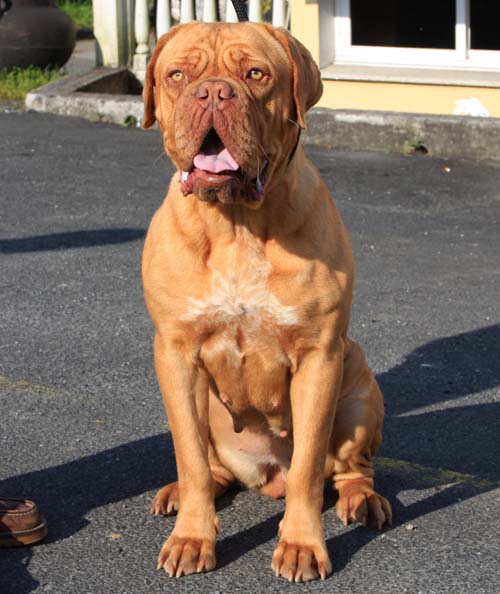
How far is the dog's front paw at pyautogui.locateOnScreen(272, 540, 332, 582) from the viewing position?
12.1 ft

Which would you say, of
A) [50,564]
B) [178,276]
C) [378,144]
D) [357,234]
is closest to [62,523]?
[50,564]

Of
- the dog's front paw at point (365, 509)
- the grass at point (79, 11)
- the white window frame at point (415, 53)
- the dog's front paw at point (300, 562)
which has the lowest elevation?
the grass at point (79, 11)

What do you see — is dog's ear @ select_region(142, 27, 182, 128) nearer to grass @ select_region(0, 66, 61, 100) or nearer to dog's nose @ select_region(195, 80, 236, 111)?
dog's nose @ select_region(195, 80, 236, 111)

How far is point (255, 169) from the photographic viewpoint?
361cm

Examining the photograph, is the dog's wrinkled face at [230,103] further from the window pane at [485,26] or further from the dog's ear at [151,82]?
the window pane at [485,26]

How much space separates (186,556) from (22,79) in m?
9.59

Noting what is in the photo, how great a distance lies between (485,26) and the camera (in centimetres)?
1166

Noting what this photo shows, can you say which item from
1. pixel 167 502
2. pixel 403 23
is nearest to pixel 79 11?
pixel 403 23

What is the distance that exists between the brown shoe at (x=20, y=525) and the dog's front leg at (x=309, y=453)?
0.76 m

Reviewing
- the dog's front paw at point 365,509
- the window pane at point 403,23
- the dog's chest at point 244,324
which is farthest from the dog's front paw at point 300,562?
the window pane at point 403,23

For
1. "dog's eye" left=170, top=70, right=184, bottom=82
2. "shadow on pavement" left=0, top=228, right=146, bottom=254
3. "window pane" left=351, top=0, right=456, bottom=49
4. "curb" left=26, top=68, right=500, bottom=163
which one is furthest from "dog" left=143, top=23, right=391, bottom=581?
"window pane" left=351, top=0, right=456, bottom=49

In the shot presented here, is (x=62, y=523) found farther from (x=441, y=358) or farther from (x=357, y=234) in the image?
(x=357, y=234)

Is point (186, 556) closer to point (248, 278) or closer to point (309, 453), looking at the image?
point (309, 453)

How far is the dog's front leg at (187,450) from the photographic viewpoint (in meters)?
3.80
